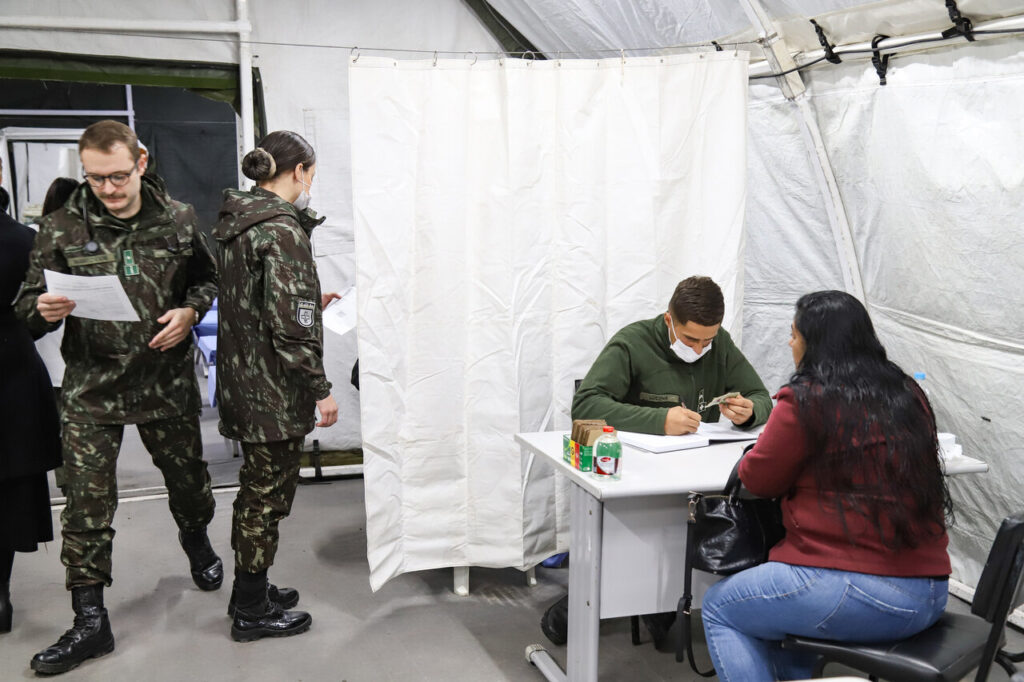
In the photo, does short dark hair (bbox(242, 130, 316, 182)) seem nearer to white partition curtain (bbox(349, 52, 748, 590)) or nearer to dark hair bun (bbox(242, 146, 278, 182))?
dark hair bun (bbox(242, 146, 278, 182))

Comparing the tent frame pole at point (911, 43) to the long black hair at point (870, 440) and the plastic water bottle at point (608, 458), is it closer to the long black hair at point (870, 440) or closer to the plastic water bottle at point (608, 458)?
the long black hair at point (870, 440)

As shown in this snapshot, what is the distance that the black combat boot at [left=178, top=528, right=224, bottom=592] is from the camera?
309cm

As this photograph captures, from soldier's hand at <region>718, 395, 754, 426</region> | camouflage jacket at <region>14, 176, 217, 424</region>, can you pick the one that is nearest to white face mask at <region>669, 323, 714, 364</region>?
soldier's hand at <region>718, 395, 754, 426</region>

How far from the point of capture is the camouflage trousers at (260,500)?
2.67m

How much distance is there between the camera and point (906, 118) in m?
2.87

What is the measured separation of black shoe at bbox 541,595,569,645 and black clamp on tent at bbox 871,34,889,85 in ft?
6.49

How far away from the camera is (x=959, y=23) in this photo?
244 cm

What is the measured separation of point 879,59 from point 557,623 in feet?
6.78

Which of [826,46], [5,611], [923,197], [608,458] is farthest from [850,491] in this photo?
[5,611]

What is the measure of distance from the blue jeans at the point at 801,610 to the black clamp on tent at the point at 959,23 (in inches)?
60.9

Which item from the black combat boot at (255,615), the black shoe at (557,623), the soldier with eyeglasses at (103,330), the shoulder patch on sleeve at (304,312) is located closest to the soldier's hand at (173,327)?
the soldier with eyeglasses at (103,330)

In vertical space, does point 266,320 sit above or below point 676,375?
above

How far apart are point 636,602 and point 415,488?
912 millimetres

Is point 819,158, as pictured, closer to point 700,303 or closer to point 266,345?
point 700,303
